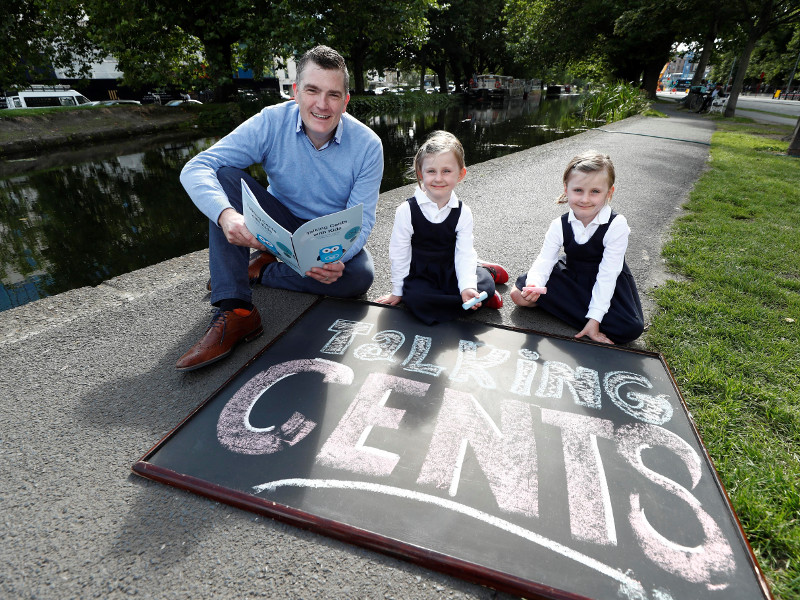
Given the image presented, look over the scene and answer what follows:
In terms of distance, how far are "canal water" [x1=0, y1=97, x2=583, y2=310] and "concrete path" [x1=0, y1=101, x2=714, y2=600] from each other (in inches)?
54.6

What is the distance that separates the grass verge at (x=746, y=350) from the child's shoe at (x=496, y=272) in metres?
1.01

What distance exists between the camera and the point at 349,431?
1729 mm

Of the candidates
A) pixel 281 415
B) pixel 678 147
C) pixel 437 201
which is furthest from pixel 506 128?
pixel 281 415

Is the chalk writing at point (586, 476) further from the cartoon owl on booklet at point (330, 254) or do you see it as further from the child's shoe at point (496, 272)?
the child's shoe at point (496, 272)

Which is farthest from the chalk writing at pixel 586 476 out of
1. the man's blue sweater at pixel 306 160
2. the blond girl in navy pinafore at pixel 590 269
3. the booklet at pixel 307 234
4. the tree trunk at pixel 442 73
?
the tree trunk at pixel 442 73

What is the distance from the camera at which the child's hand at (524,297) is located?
2560mm

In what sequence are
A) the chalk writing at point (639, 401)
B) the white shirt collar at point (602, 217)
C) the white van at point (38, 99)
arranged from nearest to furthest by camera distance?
1. the chalk writing at point (639, 401)
2. the white shirt collar at point (602, 217)
3. the white van at point (38, 99)

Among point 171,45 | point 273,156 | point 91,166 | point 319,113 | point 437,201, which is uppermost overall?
point 171,45

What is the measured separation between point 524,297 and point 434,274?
0.58 meters

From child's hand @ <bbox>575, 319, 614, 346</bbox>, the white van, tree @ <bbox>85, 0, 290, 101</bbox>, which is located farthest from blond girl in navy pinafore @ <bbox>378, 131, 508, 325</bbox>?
the white van

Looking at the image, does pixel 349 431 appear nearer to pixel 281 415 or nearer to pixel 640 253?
pixel 281 415

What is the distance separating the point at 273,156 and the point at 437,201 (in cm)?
108

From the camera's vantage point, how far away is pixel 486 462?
1.60 meters

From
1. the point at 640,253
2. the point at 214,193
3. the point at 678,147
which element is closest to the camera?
the point at 214,193
